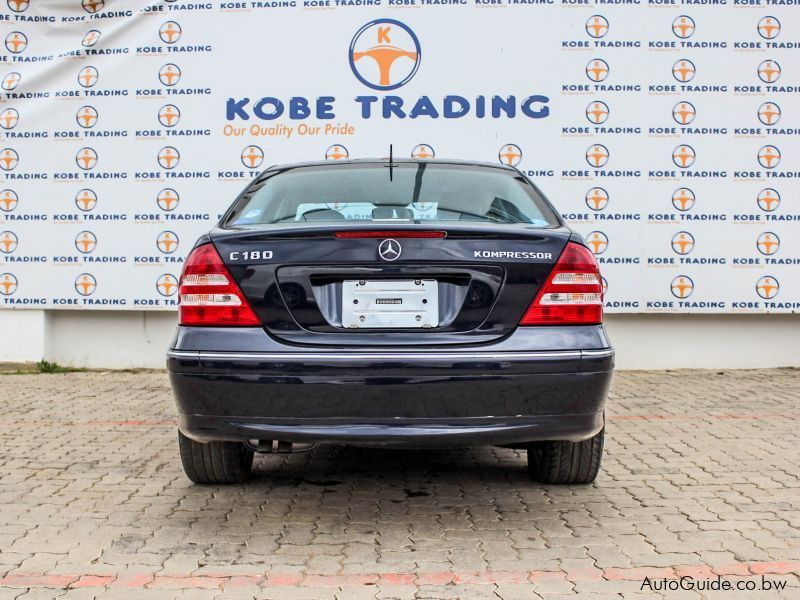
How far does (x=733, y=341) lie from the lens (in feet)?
27.2

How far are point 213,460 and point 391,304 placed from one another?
139cm

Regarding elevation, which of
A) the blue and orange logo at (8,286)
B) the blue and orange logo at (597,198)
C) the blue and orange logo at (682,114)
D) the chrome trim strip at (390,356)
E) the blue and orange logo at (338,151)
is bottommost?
the blue and orange logo at (8,286)

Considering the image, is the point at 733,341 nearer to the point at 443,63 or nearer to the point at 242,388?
the point at 443,63

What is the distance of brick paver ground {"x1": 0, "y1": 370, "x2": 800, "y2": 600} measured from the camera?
304cm

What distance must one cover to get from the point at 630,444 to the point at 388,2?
4.82m

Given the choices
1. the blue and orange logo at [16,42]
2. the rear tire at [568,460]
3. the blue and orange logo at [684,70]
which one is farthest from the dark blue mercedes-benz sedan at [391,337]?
the blue and orange logo at [16,42]

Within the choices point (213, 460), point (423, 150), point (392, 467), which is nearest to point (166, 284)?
point (423, 150)

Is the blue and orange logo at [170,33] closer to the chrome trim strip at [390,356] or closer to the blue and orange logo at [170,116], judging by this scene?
the blue and orange logo at [170,116]

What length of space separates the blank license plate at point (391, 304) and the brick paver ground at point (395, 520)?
86cm

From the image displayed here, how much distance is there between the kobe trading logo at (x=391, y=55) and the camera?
8.18 meters

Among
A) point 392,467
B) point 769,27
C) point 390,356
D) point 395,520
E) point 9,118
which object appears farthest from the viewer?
point 9,118

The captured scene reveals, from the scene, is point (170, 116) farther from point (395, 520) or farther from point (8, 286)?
point (395, 520)

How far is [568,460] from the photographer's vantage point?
4188 millimetres

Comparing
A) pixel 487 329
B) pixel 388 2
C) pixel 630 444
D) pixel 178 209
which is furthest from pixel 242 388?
pixel 388 2
